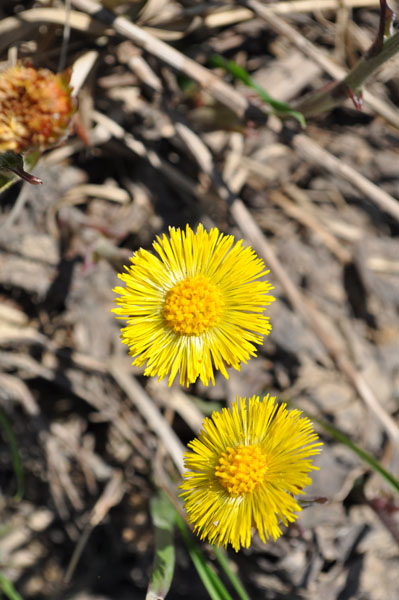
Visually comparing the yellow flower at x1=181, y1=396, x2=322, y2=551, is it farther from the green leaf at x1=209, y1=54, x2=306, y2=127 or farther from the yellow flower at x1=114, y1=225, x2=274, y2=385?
the green leaf at x1=209, y1=54, x2=306, y2=127

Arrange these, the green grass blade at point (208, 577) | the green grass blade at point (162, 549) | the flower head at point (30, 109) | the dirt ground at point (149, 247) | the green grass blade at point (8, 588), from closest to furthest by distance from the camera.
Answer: the flower head at point (30, 109) < the green grass blade at point (162, 549) < the green grass blade at point (208, 577) < the green grass blade at point (8, 588) < the dirt ground at point (149, 247)

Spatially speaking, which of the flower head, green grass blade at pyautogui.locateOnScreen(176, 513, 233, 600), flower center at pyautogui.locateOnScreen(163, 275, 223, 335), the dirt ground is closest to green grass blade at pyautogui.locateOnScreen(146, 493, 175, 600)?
green grass blade at pyautogui.locateOnScreen(176, 513, 233, 600)

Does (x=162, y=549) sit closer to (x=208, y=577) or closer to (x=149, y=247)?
(x=208, y=577)

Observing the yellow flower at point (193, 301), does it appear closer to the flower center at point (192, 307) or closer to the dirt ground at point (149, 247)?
the flower center at point (192, 307)

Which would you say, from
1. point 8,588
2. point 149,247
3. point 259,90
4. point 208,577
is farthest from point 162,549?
point 259,90

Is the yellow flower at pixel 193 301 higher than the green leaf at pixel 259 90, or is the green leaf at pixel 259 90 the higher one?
the green leaf at pixel 259 90

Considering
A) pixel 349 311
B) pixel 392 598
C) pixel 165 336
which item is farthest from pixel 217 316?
pixel 392 598

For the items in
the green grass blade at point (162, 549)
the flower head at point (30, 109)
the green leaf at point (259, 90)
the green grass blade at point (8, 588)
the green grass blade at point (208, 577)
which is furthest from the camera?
the green grass blade at point (8, 588)

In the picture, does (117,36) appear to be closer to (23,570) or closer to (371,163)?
(371,163)

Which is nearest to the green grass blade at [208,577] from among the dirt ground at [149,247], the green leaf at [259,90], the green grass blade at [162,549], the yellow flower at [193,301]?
the green grass blade at [162,549]
